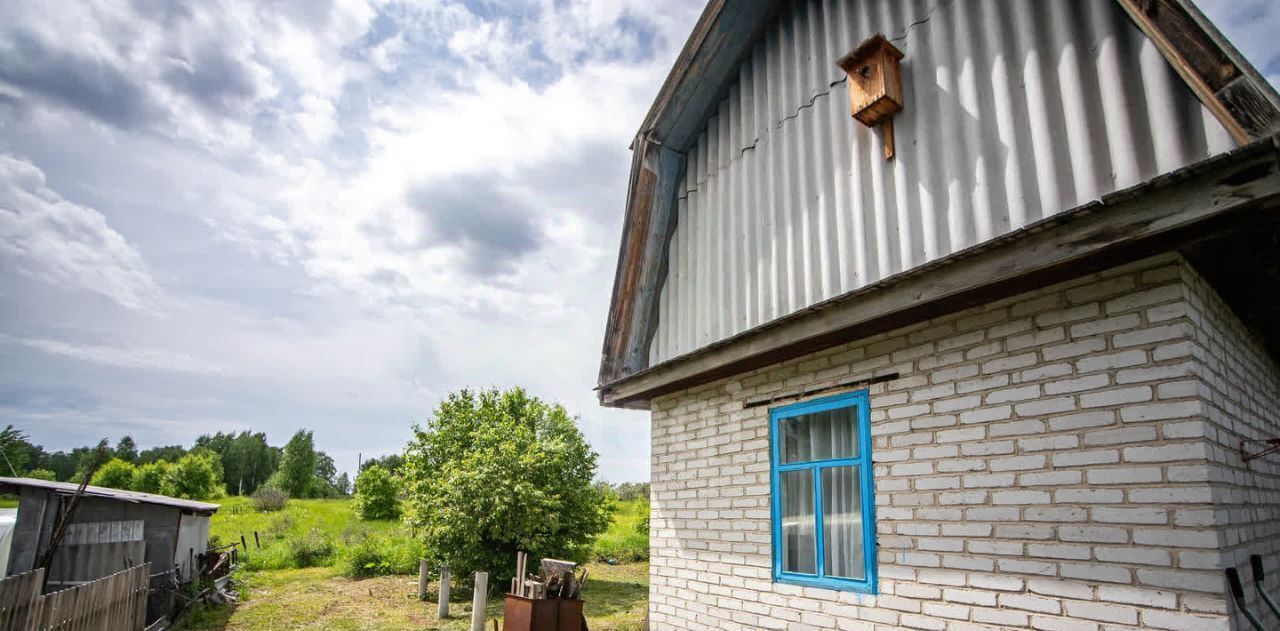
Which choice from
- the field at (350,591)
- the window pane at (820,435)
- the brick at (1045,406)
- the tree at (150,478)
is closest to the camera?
the brick at (1045,406)

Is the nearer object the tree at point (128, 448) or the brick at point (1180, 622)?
the brick at point (1180, 622)

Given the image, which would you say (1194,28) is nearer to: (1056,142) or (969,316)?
(1056,142)

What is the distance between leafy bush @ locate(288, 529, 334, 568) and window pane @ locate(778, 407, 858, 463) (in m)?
22.0

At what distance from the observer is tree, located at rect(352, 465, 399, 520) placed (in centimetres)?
3375

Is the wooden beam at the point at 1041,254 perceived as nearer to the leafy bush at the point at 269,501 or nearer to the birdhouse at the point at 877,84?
the birdhouse at the point at 877,84

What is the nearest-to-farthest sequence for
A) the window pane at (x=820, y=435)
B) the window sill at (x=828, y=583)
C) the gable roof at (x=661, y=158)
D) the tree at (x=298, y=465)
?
the window sill at (x=828, y=583), the window pane at (x=820, y=435), the gable roof at (x=661, y=158), the tree at (x=298, y=465)

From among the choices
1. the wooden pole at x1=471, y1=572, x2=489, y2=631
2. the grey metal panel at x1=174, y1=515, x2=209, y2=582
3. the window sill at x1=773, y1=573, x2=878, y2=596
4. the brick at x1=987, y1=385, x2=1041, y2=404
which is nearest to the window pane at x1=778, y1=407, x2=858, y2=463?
the window sill at x1=773, y1=573, x2=878, y2=596

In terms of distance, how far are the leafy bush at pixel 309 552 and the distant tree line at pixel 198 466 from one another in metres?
6.75

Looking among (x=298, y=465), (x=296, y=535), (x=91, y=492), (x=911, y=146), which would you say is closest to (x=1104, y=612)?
(x=911, y=146)

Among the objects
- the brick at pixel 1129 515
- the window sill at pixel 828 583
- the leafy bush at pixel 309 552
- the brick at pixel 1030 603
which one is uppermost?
the brick at pixel 1129 515

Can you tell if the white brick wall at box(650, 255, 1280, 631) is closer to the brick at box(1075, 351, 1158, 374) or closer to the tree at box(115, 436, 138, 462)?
the brick at box(1075, 351, 1158, 374)

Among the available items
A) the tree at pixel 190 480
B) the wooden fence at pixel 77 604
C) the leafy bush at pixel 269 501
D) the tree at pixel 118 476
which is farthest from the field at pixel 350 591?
the tree at pixel 118 476

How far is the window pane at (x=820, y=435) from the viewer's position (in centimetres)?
478

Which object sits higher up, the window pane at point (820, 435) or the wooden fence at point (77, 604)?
the window pane at point (820, 435)
